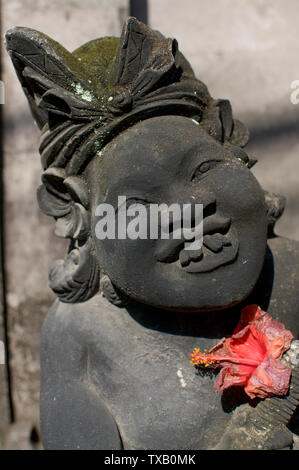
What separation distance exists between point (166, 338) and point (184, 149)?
0.49 m

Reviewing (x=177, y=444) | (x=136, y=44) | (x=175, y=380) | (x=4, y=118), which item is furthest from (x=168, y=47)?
(x=4, y=118)

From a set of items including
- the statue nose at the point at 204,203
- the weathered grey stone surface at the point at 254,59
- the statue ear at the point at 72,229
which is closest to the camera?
the statue nose at the point at 204,203

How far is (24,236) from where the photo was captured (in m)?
1.94

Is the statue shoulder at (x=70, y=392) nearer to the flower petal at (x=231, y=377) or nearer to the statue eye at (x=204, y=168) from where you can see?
the flower petal at (x=231, y=377)

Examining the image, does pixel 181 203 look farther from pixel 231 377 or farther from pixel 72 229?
pixel 231 377

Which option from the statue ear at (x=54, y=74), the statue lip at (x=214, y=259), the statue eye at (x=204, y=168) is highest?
the statue ear at (x=54, y=74)

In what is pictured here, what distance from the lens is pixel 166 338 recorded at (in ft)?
3.66

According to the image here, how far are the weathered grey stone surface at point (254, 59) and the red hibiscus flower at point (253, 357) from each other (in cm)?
96

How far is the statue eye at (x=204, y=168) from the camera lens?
0.95 m

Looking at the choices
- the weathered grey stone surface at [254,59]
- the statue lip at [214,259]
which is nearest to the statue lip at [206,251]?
the statue lip at [214,259]

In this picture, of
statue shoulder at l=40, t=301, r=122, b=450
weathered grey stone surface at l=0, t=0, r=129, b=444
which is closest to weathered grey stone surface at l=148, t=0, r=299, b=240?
weathered grey stone surface at l=0, t=0, r=129, b=444

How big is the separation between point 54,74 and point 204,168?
395 mm

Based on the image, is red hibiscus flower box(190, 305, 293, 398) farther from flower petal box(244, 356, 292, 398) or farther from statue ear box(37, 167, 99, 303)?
statue ear box(37, 167, 99, 303)

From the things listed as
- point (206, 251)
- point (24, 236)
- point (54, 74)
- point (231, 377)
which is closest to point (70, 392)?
point (231, 377)
